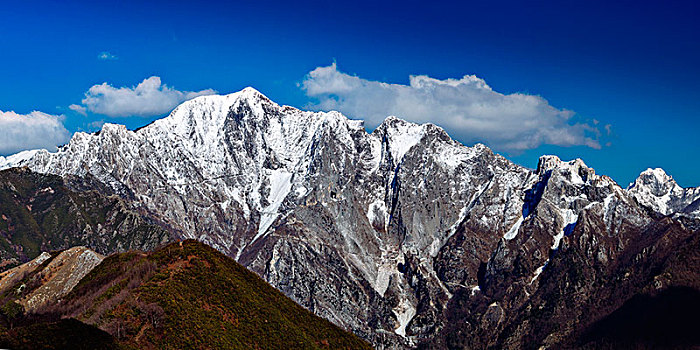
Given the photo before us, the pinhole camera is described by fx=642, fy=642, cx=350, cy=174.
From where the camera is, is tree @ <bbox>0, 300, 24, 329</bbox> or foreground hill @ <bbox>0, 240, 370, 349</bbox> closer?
foreground hill @ <bbox>0, 240, 370, 349</bbox>

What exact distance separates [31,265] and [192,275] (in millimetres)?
33898

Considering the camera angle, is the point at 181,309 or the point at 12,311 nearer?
the point at 181,309

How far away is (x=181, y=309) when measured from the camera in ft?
256

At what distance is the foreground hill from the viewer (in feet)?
234

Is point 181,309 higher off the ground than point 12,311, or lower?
higher

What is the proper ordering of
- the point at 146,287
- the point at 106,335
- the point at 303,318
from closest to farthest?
1. the point at 106,335
2. the point at 146,287
3. the point at 303,318

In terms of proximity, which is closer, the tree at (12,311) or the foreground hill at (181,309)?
the foreground hill at (181,309)

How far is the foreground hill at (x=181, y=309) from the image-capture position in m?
71.3

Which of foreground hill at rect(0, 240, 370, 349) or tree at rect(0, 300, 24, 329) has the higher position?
foreground hill at rect(0, 240, 370, 349)

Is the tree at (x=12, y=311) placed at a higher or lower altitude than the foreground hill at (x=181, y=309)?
lower

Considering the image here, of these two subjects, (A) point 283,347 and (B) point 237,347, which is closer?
(B) point 237,347

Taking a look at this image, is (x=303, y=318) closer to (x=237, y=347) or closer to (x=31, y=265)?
(x=237, y=347)

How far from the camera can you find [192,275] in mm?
88188

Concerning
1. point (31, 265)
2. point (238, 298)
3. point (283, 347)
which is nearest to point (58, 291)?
point (31, 265)
